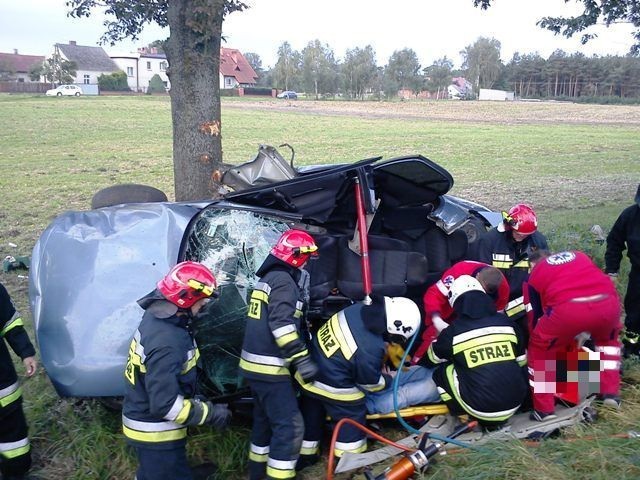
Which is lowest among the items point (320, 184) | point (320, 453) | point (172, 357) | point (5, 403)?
point (320, 453)

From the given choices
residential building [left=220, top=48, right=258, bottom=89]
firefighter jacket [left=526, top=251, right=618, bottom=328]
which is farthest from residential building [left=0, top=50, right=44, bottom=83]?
firefighter jacket [left=526, top=251, right=618, bottom=328]

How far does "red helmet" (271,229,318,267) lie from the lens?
3.80 metres

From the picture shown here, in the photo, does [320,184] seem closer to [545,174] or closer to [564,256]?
[564,256]

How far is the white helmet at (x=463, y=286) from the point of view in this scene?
3957 mm

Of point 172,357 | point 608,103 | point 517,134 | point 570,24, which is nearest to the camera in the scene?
point 172,357

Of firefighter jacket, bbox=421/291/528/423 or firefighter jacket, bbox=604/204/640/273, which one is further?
firefighter jacket, bbox=604/204/640/273

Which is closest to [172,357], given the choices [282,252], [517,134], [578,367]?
[282,252]

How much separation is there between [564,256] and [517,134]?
26.5 metres

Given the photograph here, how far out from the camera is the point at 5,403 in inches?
148

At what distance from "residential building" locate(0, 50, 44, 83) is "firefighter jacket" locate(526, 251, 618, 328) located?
3218 inches

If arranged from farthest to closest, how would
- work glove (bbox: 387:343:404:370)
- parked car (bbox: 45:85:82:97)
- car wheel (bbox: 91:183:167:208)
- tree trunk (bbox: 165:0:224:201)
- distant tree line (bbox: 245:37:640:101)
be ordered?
distant tree line (bbox: 245:37:640:101)
parked car (bbox: 45:85:82:97)
tree trunk (bbox: 165:0:224:201)
car wheel (bbox: 91:183:167:208)
work glove (bbox: 387:343:404:370)

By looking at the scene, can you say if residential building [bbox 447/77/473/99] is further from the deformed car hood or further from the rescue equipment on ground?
the rescue equipment on ground

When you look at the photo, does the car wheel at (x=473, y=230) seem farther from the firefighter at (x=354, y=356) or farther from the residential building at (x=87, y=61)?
the residential building at (x=87, y=61)

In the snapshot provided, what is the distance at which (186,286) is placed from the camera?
10.9 ft
